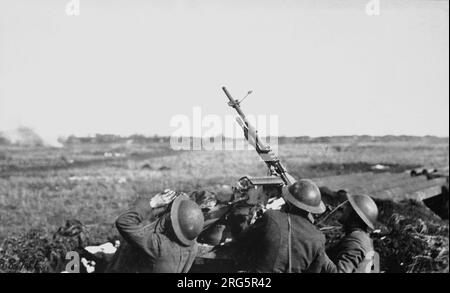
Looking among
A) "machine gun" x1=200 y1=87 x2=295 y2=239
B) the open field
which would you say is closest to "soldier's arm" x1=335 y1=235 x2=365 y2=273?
"machine gun" x1=200 y1=87 x2=295 y2=239

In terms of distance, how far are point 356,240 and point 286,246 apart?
2.99 feet

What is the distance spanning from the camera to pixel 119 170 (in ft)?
40.0

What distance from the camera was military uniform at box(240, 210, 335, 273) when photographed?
5387 mm

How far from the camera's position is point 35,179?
35.3 feet

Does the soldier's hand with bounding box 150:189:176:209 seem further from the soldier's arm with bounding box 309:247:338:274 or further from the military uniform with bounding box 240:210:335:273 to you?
the soldier's arm with bounding box 309:247:338:274

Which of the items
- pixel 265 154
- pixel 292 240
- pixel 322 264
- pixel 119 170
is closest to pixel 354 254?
pixel 322 264

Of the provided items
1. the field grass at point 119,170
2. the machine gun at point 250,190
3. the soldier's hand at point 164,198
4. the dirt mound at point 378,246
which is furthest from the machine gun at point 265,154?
the field grass at point 119,170

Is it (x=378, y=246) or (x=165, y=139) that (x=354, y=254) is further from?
(x=165, y=139)

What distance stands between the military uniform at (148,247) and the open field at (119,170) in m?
1.99
